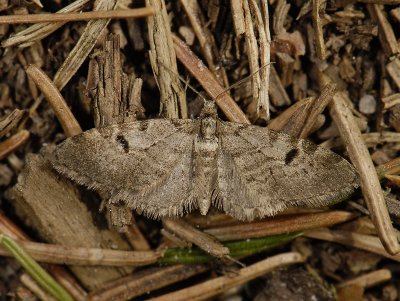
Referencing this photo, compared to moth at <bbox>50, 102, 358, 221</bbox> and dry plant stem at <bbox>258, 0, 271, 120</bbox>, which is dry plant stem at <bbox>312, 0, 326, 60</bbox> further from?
moth at <bbox>50, 102, 358, 221</bbox>

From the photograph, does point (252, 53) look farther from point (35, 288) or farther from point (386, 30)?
point (35, 288)

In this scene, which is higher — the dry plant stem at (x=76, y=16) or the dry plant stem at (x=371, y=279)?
the dry plant stem at (x=76, y=16)

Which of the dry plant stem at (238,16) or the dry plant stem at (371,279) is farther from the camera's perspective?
the dry plant stem at (371,279)

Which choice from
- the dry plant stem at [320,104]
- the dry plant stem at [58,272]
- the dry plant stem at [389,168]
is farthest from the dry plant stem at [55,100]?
the dry plant stem at [389,168]

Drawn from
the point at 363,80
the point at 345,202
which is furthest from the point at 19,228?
the point at 363,80

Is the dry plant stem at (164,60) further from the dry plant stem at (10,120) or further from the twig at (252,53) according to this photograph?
the dry plant stem at (10,120)

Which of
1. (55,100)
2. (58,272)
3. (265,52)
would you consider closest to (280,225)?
(265,52)

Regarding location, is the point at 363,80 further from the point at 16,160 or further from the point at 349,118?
the point at 16,160
